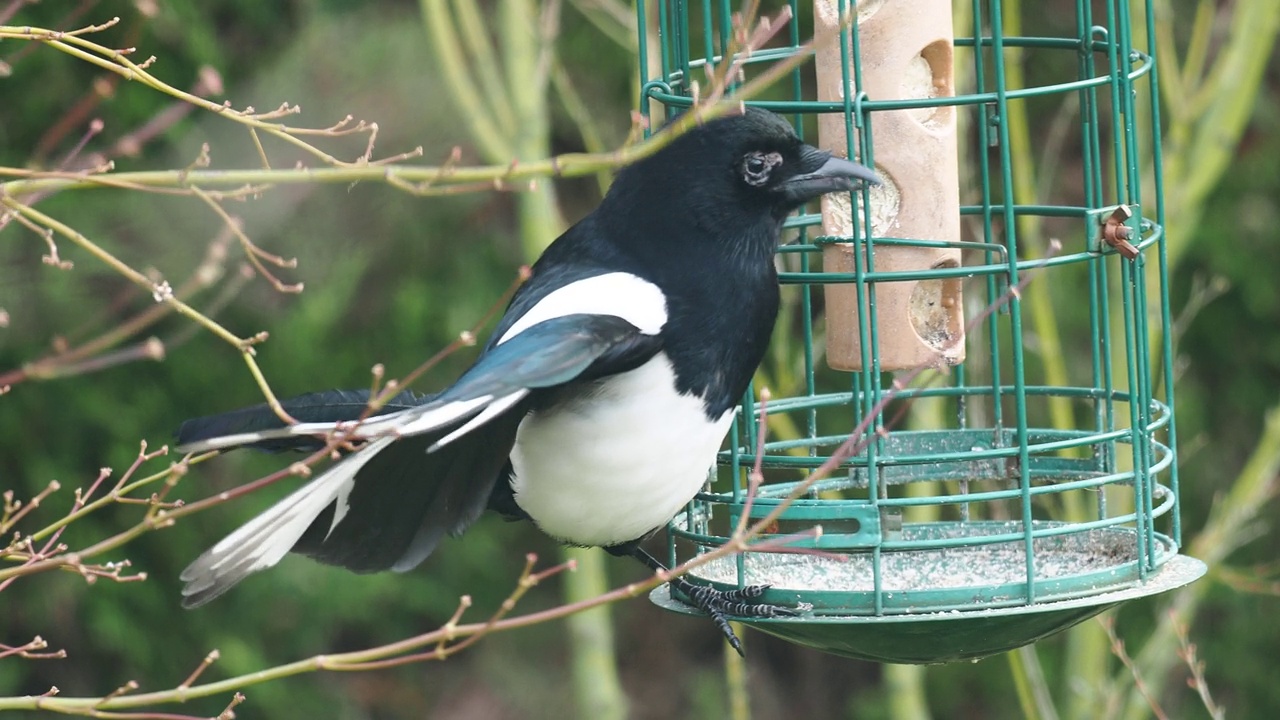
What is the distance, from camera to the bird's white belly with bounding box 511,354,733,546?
105 inches

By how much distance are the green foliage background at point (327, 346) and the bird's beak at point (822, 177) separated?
2.14m

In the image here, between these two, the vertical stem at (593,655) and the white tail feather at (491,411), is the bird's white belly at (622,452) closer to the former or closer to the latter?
the white tail feather at (491,411)

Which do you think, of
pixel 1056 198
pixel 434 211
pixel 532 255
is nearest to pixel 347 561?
pixel 532 255

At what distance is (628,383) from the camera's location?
2.68 meters

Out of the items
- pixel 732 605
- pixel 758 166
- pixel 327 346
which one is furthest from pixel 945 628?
pixel 327 346

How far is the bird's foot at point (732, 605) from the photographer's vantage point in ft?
8.49

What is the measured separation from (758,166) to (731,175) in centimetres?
5

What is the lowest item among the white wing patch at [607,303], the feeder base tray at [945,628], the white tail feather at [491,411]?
the feeder base tray at [945,628]

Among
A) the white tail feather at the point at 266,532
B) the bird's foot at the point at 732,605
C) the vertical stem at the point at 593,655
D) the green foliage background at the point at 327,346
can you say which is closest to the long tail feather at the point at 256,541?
the white tail feather at the point at 266,532

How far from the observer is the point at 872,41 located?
2.82m

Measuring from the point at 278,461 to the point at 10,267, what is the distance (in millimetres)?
949

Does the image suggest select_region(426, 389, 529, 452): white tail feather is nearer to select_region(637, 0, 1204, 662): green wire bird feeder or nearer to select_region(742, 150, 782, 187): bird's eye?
select_region(637, 0, 1204, 662): green wire bird feeder

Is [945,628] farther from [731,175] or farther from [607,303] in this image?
[731,175]

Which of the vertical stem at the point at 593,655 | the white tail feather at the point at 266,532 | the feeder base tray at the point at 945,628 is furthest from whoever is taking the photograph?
the vertical stem at the point at 593,655
